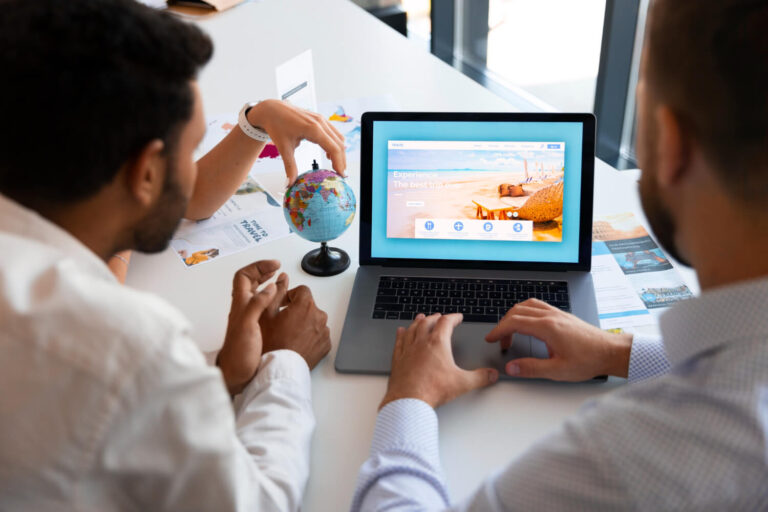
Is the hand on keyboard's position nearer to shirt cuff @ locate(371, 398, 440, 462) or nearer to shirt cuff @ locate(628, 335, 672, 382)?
shirt cuff @ locate(628, 335, 672, 382)

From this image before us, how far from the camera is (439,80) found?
6.56 ft

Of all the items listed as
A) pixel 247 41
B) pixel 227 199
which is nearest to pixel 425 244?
pixel 227 199

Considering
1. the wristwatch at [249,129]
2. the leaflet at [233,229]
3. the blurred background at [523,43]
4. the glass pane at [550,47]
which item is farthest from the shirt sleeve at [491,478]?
the glass pane at [550,47]

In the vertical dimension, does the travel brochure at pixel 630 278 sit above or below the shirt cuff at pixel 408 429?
below

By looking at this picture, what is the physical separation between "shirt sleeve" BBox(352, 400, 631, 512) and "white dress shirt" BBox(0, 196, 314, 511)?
0.18 metres

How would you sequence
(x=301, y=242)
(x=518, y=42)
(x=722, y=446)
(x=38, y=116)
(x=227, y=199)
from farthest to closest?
1. (x=518, y=42)
2. (x=227, y=199)
3. (x=301, y=242)
4. (x=38, y=116)
5. (x=722, y=446)

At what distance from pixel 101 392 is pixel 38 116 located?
0.97 ft

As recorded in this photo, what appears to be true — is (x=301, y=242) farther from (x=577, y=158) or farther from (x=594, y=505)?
(x=594, y=505)

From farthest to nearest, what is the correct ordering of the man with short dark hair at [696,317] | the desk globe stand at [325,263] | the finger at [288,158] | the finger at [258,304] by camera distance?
the finger at [288,158]
the desk globe stand at [325,263]
the finger at [258,304]
the man with short dark hair at [696,317]

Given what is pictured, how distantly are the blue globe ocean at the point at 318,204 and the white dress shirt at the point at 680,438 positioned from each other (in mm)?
620

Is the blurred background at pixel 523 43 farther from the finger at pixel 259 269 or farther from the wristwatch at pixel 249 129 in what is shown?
the finger at pixel 259 269

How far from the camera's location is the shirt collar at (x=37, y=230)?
26.7 inches

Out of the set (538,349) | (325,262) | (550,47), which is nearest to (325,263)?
(325,262)

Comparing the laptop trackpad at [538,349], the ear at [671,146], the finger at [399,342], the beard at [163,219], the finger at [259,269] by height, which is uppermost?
the ear at [671,146]
